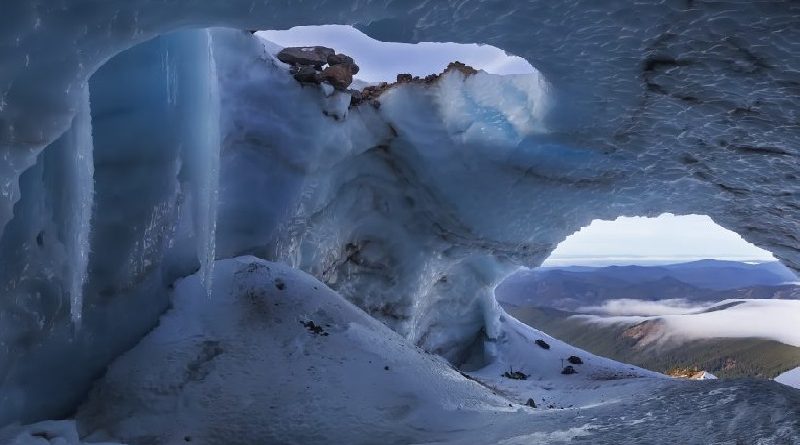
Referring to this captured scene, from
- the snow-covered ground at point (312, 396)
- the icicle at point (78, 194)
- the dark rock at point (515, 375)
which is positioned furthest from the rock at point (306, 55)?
the dark rock at point (515, 375)

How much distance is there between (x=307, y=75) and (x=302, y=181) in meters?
1.44

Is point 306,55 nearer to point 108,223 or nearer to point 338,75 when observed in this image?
point 338,75

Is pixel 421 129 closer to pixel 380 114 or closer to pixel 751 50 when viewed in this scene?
pixel 380 114

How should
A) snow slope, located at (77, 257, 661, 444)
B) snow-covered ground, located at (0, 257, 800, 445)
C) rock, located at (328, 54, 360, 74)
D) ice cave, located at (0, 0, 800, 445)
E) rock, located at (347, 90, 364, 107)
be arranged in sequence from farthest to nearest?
rock, located at (347, 90, 364, 107) < rock, located at (328, 54, 360, 74) < snow slope, located at (77, 257, 661, 444) < snow-covered ground, located at (0, 257, 800, 445) < ice cave, located at (0, 0, 800, 445)

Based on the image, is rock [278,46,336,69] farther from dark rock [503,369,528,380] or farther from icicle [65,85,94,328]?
dark rock [503,369,528,380]

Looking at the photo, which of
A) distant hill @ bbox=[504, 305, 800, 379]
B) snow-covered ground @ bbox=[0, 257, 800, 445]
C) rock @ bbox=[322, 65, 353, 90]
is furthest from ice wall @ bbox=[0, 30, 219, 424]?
distant hill @ bbox=[504, 305, 800, 379]

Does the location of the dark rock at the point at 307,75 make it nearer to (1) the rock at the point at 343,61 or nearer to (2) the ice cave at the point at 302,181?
(2) the ice cave at the point at 302,181

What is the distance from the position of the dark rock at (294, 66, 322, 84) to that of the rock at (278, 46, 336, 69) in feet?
0.77

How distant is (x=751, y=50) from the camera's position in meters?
3.69

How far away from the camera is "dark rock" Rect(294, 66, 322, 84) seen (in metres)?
6.93

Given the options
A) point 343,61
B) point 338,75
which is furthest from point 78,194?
point 343,61

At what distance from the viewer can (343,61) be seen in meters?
7.51

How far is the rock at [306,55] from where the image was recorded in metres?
7.21

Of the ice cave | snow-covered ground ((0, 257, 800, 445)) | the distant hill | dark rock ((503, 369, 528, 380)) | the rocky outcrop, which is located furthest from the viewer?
the distant hill
